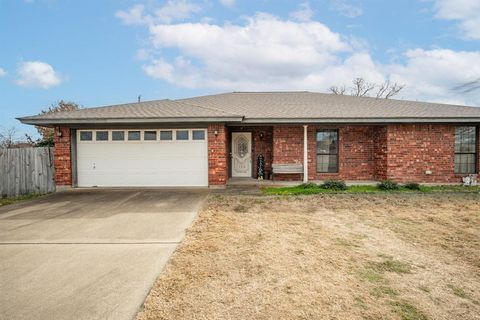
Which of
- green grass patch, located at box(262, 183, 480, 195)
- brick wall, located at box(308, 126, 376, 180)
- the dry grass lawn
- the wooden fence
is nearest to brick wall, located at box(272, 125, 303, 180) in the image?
brick wall, located at box(308, 126, 376, 180)

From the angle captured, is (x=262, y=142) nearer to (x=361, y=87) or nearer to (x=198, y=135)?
(x=198, y=135)

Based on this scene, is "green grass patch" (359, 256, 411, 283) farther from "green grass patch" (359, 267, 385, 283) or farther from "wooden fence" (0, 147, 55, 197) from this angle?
"wooden fence" (0, 147, 55, 197)

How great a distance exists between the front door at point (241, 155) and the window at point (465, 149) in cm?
864

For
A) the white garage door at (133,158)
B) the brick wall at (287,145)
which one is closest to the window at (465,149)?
the brick wall at (287,145)

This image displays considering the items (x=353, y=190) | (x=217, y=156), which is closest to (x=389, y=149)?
(x=353, y=190)

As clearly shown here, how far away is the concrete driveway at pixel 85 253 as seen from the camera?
281 centimetres

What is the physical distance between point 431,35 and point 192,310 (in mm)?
22478

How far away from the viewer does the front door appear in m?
13.0

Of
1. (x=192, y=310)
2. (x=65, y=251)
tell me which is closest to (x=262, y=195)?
(x=65, y=251)

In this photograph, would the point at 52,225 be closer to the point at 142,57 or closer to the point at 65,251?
the point at 65,251

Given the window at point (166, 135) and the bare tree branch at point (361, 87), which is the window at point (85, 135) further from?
the bare tree branch at point (361, 87)

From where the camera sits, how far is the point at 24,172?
10547 millimetres

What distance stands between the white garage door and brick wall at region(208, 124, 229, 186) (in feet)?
3.07

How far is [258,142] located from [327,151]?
9.92 feet
